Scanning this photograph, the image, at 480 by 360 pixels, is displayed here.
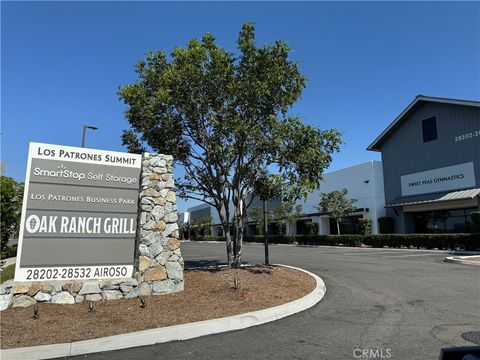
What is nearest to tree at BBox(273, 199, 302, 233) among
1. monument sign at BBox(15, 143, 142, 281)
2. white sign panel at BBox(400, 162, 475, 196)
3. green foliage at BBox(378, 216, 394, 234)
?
green foliage at BBox(378, 216, 394, 234)

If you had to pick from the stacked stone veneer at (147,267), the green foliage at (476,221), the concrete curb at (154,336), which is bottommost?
the concrete curb at (154,336)

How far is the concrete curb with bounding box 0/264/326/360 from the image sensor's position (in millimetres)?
5590

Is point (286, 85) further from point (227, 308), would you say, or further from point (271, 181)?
point (227, 308)

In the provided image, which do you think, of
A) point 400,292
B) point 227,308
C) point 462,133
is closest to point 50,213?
point 227,308

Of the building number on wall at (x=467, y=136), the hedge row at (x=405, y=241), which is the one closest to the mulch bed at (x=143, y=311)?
the hedge row at (x=405, y=241)

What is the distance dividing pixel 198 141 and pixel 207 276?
174 inches

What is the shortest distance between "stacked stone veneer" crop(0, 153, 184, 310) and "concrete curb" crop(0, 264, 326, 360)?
Result: 261 centimetres

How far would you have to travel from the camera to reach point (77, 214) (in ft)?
29.2

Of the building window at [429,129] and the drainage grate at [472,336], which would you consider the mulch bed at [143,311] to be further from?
the building window at [429,129]

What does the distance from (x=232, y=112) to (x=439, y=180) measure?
79.6ft

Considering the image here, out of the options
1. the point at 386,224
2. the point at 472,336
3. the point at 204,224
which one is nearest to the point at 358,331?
the point at 472,336

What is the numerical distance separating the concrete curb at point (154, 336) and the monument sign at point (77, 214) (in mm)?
3018

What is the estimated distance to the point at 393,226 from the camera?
1350 inches

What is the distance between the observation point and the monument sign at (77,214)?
331 inches
